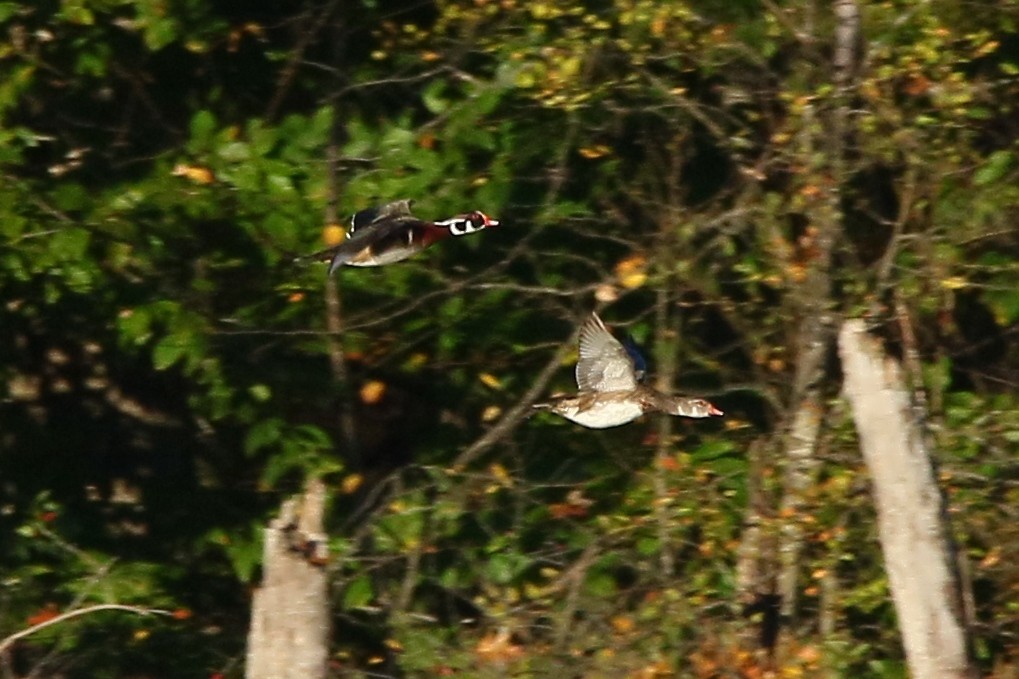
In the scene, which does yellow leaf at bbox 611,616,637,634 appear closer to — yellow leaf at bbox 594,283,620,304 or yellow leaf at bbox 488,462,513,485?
yellow leaf at bbox 488,462,513,485

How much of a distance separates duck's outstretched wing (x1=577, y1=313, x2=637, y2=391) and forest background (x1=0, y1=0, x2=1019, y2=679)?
22.2 inches

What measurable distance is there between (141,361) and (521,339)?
169cm

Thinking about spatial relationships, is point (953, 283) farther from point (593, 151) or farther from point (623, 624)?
point (623, 624)

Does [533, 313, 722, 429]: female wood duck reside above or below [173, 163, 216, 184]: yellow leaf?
below

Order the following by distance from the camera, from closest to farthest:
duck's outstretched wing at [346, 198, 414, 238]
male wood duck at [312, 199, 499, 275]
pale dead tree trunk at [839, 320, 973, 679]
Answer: male wood duck at [312, 199, 499, 275]
pale dead tree trunk at [839, 320, 973, 679]
duck's outstretched wing at [346, 198, 414, 238]

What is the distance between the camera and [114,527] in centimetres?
820

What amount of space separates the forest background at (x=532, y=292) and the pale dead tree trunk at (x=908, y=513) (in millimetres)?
350

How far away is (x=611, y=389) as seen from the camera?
675 cm

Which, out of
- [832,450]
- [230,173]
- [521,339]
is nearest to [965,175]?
[832,450]

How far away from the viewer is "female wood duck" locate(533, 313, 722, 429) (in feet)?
22.0

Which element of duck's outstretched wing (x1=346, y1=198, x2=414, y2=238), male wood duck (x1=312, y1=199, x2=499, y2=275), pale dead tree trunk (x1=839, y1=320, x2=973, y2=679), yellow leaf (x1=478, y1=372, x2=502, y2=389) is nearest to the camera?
male wood duck (x1=312, y1=199, x2=499, y2=275)

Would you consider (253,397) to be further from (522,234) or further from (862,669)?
(862,669)

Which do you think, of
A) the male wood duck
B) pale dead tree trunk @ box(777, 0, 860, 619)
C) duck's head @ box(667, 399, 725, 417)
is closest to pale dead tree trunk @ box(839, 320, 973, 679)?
duck's head @ box(667, 399, 725, 417)

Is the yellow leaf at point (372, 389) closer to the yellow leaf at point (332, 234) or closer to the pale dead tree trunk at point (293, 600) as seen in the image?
the pale dead tree trunk at point (293, 600)
